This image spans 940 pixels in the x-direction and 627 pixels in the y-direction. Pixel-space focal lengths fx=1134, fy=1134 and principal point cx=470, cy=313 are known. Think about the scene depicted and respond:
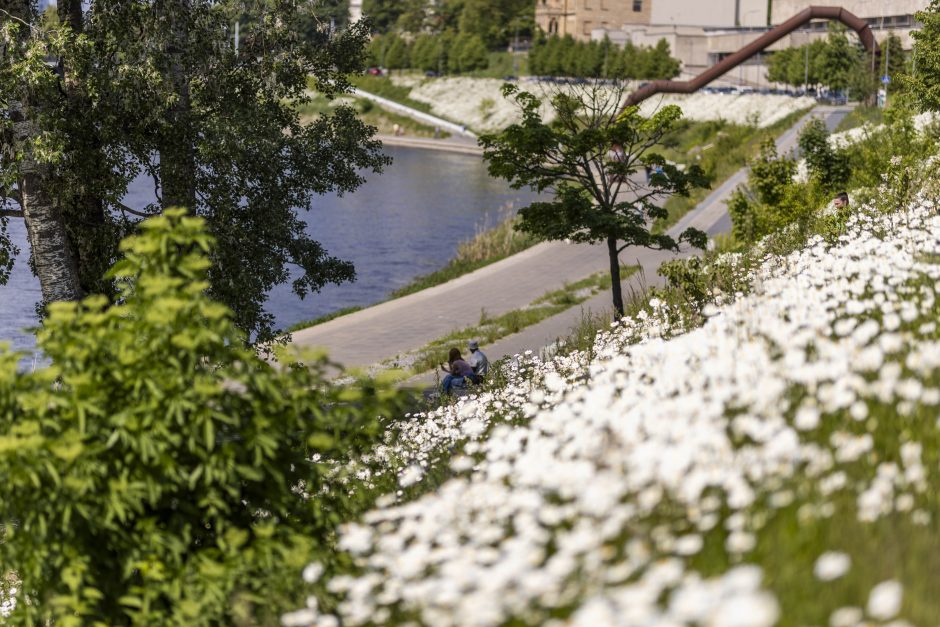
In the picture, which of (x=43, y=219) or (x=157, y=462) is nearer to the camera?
(x=157, y=462)

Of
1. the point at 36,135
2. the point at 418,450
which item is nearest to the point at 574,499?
the point at 418,450

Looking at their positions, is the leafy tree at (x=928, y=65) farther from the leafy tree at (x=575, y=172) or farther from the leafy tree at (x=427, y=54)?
the leafy tree at (x=427, y=54)

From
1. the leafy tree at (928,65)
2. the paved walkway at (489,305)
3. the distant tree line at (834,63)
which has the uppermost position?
the distant tree line at (834,63)

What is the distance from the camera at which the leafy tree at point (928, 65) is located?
93.0ft

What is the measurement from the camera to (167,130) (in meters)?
13.9

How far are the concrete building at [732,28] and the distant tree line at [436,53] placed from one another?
1503 centimetres

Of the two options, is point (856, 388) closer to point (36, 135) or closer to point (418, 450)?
point (418, 450)

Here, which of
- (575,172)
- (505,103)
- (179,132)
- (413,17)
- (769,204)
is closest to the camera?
(179,132)

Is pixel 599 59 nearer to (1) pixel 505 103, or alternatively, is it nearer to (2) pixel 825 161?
(1) pixel 505 103

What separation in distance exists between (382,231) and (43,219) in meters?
32.9

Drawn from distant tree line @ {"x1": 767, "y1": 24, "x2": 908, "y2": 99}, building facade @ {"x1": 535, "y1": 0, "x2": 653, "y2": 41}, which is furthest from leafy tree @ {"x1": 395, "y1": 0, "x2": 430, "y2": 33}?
distant tree line @ {"x1": 767, "y1": 24, "x2": 908, "y2": 99}

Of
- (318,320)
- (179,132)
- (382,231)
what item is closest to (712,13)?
(382,231)

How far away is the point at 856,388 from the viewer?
5504 mm

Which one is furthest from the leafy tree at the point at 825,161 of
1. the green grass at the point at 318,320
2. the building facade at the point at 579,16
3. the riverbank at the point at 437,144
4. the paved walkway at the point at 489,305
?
the building facade at the point at 579,16
